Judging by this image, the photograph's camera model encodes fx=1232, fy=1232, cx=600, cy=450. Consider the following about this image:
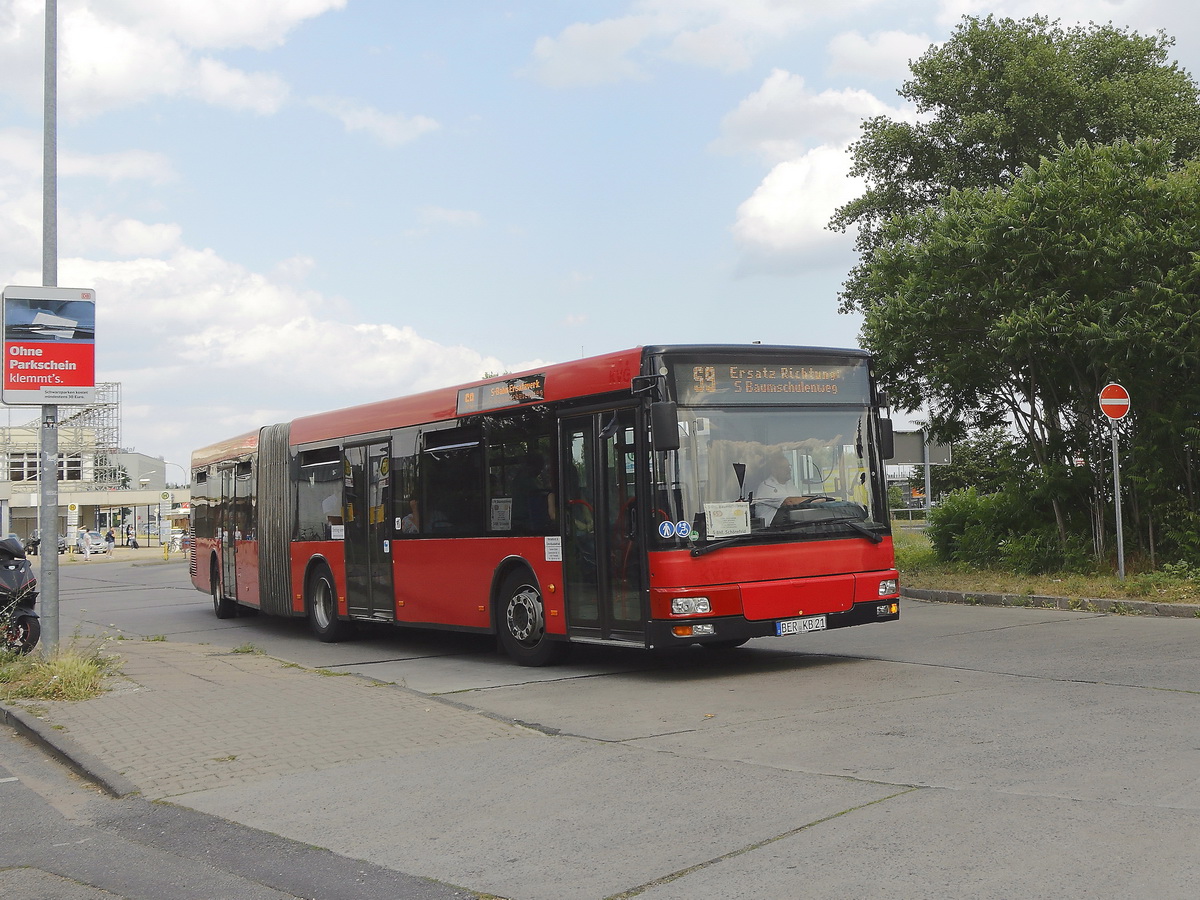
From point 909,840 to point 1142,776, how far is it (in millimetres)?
1708

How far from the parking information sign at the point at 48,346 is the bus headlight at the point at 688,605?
5791mm

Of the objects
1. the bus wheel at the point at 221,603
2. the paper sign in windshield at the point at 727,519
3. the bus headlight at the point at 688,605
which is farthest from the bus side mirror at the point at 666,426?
the bus wheel at the point at 221,603

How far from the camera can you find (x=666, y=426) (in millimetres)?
10094

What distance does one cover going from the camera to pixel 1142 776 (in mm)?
6250

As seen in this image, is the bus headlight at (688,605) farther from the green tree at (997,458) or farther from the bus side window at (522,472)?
the green tree at (997,458)

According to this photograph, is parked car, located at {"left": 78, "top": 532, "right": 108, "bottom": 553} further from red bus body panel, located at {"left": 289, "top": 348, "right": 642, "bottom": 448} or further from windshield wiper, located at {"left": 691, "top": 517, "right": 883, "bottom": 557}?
windshield wiper, located at {"left": 691, "top": 517, "right": 883, "bottom": 557}

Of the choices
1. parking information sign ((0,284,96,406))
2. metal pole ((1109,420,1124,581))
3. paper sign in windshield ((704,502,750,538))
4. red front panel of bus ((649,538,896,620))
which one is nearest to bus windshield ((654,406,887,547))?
paper sign in windshield ((704,502,750,538))

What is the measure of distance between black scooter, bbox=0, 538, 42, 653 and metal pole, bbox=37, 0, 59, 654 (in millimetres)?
1207

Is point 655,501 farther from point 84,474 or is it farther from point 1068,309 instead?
point 84,474

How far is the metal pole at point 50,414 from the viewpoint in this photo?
11188 millimetres

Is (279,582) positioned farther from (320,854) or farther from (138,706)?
(320,854)

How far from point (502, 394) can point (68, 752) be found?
582 cm

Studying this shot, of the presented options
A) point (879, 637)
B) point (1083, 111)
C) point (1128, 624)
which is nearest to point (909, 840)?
point (879, 637)

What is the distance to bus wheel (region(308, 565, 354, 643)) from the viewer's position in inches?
635
